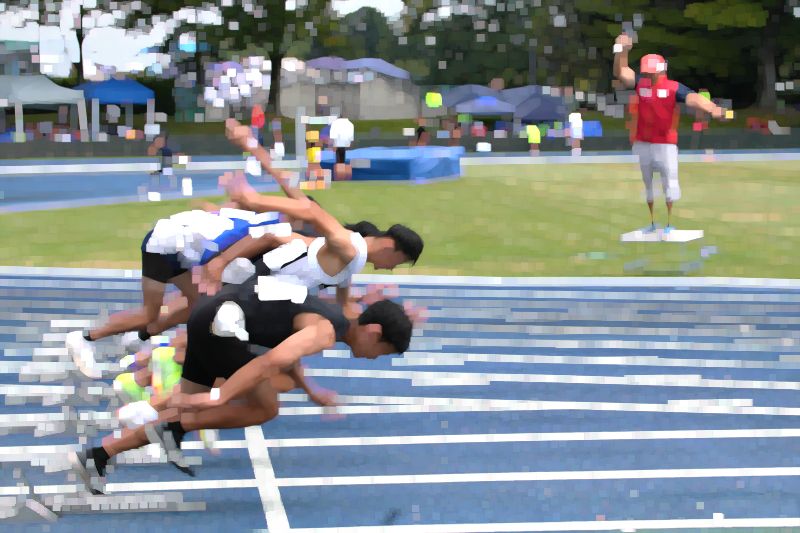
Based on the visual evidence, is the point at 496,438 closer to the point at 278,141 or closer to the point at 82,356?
the point at 82,356

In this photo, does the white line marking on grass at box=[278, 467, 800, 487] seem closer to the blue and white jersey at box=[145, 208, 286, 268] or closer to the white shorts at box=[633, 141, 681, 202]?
the blue and white jersey at box=[145, 208, 286, 268]

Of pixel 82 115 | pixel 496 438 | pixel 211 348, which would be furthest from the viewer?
pixel 82 115

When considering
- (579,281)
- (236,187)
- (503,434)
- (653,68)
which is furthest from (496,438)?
(653,68)

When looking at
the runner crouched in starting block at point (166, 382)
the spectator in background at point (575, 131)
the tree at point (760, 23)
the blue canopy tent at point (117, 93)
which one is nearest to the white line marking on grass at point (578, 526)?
the runner crouched in starting block at point (166, 382)

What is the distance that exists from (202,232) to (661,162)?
31.8ft

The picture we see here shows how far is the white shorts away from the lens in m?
17.2

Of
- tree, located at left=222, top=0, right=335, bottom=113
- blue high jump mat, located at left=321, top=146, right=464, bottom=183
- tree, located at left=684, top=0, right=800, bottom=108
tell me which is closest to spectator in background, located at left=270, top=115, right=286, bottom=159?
blue high jump mat, located at left=321, top=146, right=464, bottom=183

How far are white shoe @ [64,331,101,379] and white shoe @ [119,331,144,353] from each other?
1.46 meters

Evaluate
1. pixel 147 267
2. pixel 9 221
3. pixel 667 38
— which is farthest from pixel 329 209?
pixel 667 38

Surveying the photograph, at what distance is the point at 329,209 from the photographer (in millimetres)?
24016

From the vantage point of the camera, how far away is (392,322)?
6461 millimetres

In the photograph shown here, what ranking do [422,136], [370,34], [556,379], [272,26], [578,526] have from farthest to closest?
1. [370,34]
2. [272,26]
3. [422,136]
4. [556,379]
5. [578,526]

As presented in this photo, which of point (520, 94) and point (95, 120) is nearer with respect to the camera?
point (95, 120)

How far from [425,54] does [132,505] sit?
406 feet
